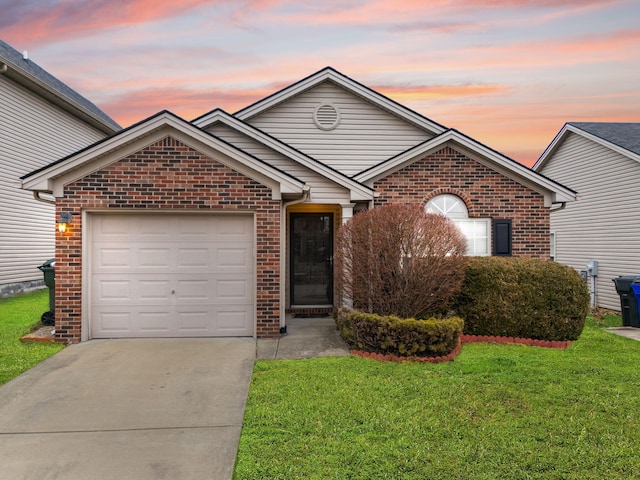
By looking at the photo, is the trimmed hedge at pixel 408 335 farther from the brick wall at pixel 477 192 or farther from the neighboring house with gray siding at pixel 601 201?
the neighboring house with gray siding at pixel 601 201

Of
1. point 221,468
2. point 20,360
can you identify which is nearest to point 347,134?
point 20,360

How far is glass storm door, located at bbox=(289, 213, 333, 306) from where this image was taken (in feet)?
36.2

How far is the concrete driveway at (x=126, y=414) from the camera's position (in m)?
3.70

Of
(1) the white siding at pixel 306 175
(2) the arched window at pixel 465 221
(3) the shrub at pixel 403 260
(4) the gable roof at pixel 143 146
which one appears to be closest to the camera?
(3) the shrub at pixel 403 260

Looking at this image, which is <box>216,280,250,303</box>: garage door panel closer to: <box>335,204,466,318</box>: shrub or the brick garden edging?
<box>335,204,466,318</box>: shrub

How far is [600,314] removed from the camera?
13.0m

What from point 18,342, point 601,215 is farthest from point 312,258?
point 601,215

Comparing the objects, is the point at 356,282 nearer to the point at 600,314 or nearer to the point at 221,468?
the point at 221,468

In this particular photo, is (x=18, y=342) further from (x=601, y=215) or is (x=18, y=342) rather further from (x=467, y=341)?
(x=601, y=215)

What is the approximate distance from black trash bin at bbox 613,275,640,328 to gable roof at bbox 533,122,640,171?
448 centimetres

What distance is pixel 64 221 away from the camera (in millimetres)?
7762

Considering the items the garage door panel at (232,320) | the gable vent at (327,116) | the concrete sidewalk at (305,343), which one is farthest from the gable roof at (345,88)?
the concrete sidewalk at (305,343)

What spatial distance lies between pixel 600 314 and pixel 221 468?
44.2 ft

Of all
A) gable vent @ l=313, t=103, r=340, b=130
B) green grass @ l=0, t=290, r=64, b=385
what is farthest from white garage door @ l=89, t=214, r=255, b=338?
gable vent @ l=313, t=103, r=340, b=130
